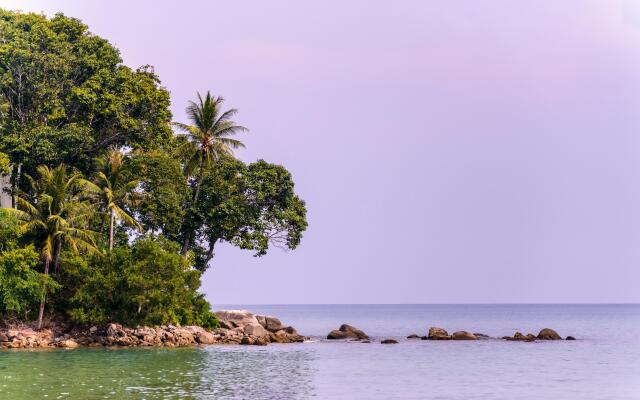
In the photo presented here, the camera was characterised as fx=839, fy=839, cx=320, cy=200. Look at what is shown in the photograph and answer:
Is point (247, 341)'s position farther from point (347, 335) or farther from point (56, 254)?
point (56, 254)

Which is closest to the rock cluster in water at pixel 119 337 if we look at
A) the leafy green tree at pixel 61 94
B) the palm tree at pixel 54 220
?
the palm tree at pixel 54 220

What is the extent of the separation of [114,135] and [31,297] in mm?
13060

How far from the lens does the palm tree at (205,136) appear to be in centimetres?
6041

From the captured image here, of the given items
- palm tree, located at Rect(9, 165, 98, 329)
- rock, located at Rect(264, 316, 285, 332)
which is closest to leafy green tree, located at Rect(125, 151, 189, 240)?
palm tree, located at Rect(9, 165, 98, 329)

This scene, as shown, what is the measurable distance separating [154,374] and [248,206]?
83.7 feet

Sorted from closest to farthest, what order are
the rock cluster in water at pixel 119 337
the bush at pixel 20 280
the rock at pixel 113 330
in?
the bush at pixel 20 280
the rock cluster in water at pixel 119 337
the rock at pixel 113 330

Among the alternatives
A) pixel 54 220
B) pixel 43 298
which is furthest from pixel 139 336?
pixel 54 220

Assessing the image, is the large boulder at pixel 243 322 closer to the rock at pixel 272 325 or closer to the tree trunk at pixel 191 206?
the rock at pixel 272 325

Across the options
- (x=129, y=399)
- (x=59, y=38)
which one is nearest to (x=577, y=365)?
(x=129, y=399)

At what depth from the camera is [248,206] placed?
58875 mm

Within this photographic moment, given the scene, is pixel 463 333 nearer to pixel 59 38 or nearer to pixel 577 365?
pixel 577 365

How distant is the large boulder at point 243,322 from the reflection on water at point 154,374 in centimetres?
1091

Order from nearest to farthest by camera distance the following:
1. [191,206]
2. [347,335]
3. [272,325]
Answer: [191,206] < [272,325] < [347,335]

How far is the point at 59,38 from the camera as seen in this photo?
2057 inches
